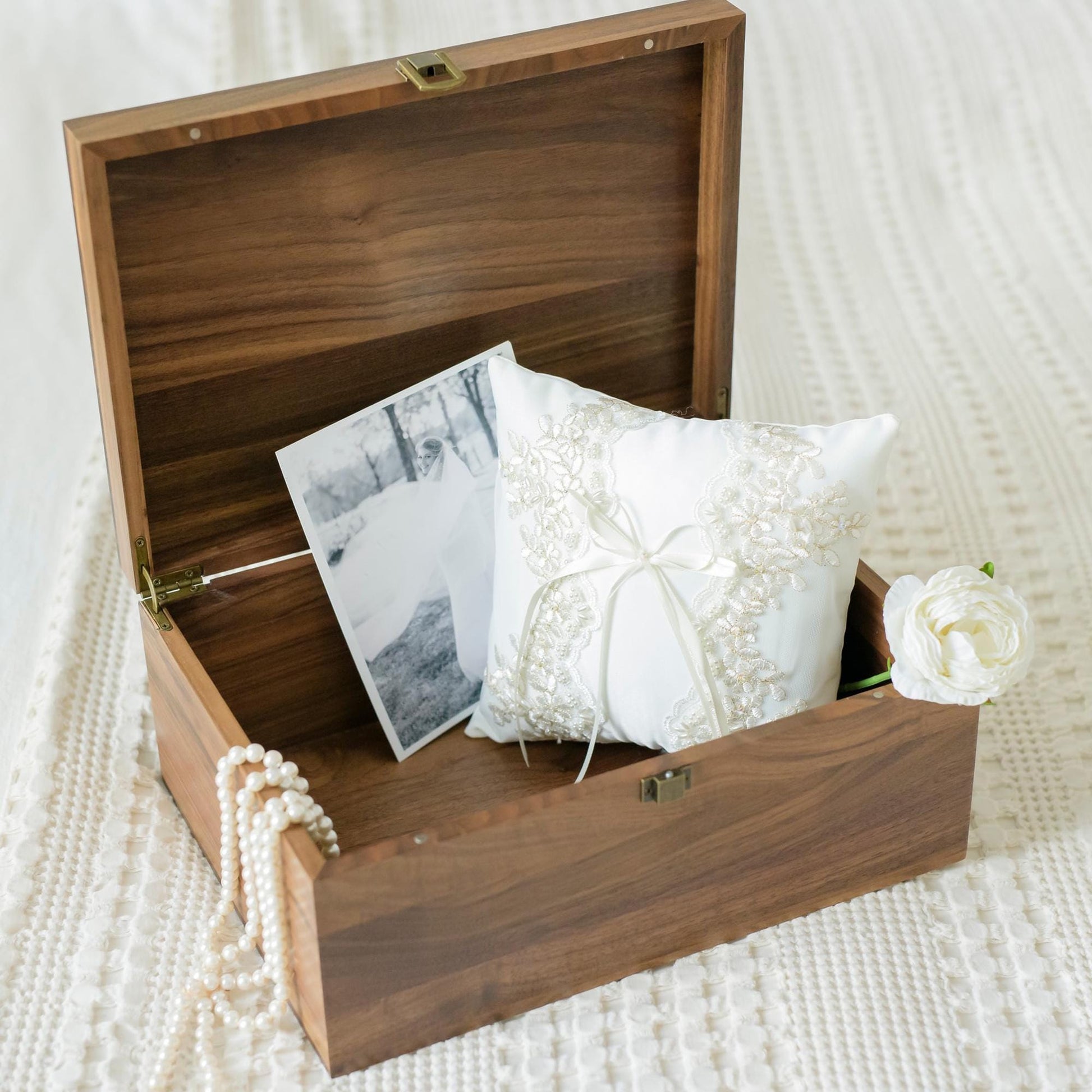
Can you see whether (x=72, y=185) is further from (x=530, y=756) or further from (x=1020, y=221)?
(x=1020, y=221)

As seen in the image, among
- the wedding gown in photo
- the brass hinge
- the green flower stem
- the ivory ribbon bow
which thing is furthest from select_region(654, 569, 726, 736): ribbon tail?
the brass hinge

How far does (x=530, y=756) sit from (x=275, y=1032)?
0.34 metres

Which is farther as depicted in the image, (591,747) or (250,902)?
(591,747)

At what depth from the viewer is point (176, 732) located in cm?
117

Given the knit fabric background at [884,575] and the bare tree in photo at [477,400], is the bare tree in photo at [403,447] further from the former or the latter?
the knit fabric background at [884,575]

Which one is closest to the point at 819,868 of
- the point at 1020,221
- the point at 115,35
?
the point at 1020,221

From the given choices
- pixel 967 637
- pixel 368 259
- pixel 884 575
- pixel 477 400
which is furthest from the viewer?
pixel 884 575

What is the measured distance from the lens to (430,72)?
1085 millimetres

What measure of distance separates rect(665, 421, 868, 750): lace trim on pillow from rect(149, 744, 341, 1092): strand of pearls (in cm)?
Answer: 33

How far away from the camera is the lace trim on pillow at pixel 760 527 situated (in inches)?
43.3

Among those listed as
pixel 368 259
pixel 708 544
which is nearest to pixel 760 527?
pixel 708 544

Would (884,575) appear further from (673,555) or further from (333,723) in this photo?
(333,723)

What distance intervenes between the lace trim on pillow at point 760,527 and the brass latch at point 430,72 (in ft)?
1.08

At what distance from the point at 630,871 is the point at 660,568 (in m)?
0.23
